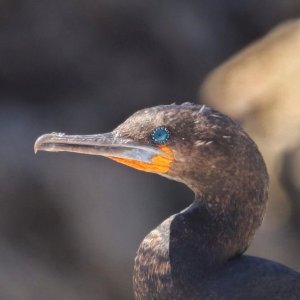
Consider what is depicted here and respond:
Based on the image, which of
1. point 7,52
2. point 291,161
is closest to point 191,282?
point 291,161

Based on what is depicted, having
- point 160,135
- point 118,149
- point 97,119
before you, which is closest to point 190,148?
point 160,135

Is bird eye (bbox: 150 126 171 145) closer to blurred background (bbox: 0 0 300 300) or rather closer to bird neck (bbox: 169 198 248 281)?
bird neck (bbox: 169 198 248 281)

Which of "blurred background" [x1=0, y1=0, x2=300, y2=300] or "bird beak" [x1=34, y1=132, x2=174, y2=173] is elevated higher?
"blurred background" [x1=0, y1=0, x2=300, y2=300]

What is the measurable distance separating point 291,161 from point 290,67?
2.36ft

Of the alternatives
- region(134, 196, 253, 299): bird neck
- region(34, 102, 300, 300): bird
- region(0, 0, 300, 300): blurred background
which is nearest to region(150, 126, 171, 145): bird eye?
region(34, 102, 300, 300): bird

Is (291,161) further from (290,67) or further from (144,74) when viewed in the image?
(144,74)

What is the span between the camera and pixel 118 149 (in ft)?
9.68

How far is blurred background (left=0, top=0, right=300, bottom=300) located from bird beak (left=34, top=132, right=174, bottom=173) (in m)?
2.62

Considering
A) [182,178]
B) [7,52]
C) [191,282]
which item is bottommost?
[191,282]

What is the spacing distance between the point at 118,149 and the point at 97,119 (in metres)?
3.18

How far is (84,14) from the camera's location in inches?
263

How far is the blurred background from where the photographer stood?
569 cm

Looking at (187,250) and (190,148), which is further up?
(190,148)

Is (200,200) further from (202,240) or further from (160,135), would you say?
(160,135)
